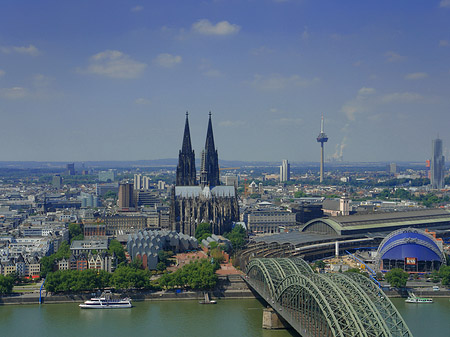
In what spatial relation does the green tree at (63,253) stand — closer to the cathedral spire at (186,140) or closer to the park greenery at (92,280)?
the park greenery at (92,280)

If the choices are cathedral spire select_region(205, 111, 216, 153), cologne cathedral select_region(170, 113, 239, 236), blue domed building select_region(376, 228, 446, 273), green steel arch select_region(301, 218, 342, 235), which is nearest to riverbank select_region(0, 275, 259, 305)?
blue domed building select_region(376, 228, 446, 273)

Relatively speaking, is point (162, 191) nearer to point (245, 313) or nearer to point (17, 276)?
point (17, 276)

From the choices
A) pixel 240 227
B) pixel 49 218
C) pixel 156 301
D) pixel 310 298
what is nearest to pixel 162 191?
pixel 49 218

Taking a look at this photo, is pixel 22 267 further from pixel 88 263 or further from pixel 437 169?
pixel 437 169

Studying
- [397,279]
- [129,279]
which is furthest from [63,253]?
[397,279]

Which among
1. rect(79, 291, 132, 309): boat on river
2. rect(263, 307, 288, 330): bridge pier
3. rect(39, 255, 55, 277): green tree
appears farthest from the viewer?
rect(39, 255, 55, 277): green tree

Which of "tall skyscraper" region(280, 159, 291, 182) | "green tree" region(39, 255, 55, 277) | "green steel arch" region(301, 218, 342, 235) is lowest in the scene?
"green tree" region(39, 255, 55, 277)

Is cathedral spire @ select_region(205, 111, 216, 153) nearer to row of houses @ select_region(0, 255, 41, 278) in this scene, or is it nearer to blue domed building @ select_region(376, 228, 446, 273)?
blue domed building @ select_region(376, 228, 446, 273)

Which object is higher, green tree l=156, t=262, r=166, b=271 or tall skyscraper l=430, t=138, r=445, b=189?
tall skyscraper l=430, t=138, r=445, b=189
